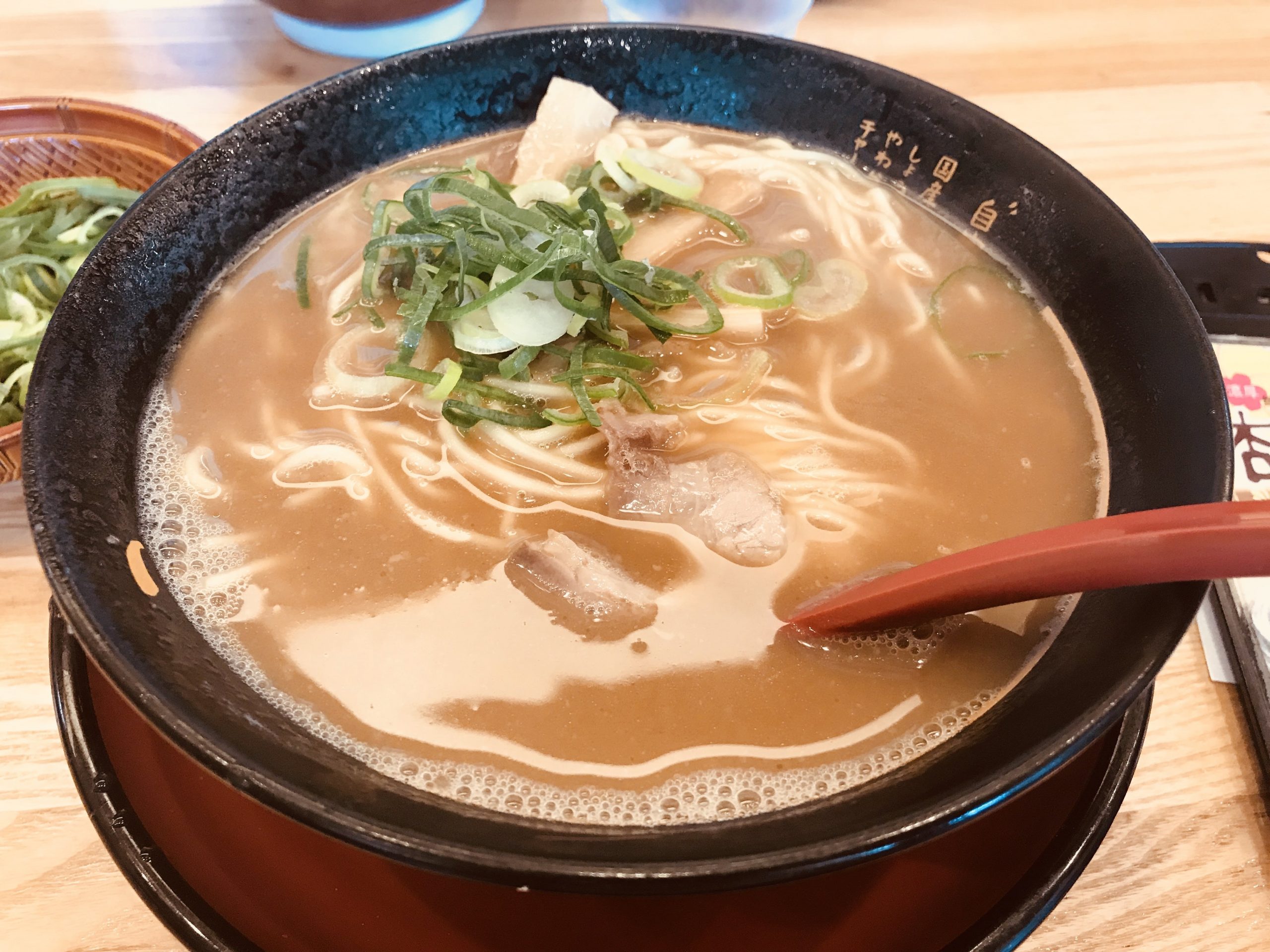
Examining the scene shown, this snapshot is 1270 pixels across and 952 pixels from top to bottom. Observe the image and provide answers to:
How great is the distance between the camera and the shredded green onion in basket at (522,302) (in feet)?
5.59

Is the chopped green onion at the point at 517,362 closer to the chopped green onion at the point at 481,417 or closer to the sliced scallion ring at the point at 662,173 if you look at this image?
the chopped green onion at the point at 481,417

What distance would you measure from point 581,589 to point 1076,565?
765 mm

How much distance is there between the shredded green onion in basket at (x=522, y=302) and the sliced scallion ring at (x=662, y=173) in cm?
23

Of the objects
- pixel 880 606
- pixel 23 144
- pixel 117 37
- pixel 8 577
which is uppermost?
pixel 117 37

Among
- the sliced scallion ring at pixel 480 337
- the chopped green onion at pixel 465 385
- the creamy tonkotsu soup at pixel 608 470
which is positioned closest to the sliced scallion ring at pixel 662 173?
the creamy tonkotsu soup at pixel 608 470

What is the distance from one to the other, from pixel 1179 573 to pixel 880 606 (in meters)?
0.40

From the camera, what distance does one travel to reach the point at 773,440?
1.76 m

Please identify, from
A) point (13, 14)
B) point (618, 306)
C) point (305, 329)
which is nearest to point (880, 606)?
point (618, 306)

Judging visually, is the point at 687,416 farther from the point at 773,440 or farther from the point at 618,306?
the point at 618,306

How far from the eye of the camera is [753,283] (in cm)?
202

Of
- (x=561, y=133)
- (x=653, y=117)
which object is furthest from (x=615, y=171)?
(x=653, y=117)

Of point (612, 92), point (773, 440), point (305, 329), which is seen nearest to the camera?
point (773, 440)

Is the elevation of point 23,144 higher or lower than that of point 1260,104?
lower

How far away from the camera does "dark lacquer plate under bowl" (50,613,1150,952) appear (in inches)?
46.7
